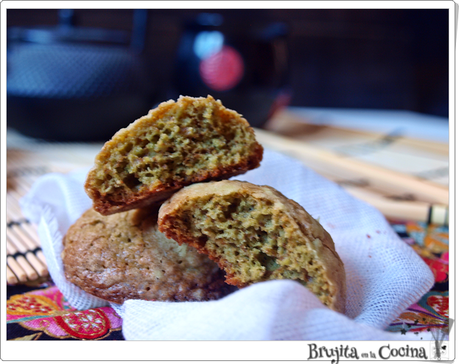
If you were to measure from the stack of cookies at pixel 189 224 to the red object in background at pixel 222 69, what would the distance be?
5.16 ft

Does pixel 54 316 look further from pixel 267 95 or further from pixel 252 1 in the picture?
pixel 267 95

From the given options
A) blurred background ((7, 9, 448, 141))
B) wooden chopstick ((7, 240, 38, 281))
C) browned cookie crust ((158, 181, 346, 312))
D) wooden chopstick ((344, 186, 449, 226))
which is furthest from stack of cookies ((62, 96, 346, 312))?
blurred background ((7, 9, 448, 141))

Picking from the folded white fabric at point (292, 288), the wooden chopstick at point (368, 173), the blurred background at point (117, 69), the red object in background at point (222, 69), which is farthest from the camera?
the red object in background at point (222, 69)

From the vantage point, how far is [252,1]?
1.79 m

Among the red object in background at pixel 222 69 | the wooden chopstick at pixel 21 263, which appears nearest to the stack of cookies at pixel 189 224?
the wooden chopstick at pixel 21 263

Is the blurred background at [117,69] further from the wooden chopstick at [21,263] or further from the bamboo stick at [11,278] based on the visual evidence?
the bamboo stick at [11,278]

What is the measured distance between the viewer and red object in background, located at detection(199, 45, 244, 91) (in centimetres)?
258

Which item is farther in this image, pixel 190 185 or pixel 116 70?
pixel 116 70

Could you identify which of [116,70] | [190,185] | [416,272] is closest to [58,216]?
[190,185]

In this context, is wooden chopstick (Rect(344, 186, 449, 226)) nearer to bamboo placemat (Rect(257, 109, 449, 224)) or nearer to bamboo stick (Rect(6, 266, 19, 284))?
bamboo placemat (Rect(257, 109, 449, 224))

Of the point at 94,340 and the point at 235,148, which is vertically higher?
the point at 235,148

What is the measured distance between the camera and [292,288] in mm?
797

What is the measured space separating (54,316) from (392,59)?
165 inches

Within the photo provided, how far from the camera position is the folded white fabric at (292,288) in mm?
789
